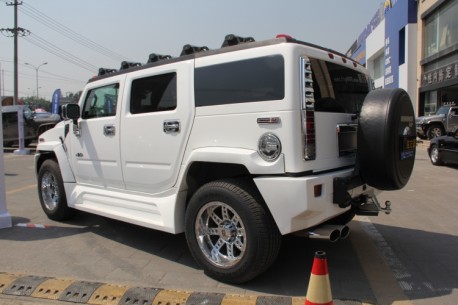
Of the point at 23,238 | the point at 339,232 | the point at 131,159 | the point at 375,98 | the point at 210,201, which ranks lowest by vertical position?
the point at 23,238

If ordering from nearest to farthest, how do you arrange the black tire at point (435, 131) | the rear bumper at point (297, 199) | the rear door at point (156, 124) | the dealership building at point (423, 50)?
the rear bumper at point (297, 199)
the rear door at point (156, 124)
the black tire at point (435, 131)
the dealership building at point (423, 50)

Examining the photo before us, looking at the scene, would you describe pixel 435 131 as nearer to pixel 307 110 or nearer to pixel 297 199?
pixel 307 110

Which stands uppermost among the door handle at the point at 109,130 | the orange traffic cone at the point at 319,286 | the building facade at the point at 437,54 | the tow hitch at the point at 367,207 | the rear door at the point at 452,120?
the building facade at the point at 437,54

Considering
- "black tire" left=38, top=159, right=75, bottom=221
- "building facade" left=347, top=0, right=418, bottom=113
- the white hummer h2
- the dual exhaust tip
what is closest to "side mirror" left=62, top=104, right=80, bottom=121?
the white hummer h2

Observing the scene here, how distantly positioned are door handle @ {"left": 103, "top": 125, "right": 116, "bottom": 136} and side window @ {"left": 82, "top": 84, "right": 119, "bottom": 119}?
0.52 feet

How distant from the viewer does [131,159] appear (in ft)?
16.3

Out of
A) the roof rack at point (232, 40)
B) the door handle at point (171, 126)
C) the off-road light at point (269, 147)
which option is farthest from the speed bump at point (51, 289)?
the roof rack at point (232, 40)

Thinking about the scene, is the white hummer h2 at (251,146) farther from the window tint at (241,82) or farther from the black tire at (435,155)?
the black tire at (435,155)

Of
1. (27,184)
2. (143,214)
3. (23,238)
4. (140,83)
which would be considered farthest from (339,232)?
(27,184)

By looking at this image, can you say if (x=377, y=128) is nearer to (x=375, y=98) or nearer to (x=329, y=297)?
(x=375, y=98)

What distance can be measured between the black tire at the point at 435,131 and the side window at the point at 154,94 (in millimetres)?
19179

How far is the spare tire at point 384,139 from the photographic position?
3.86 metres

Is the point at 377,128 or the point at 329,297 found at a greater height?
the point at 377,128

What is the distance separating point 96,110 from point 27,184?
573 centimetres
